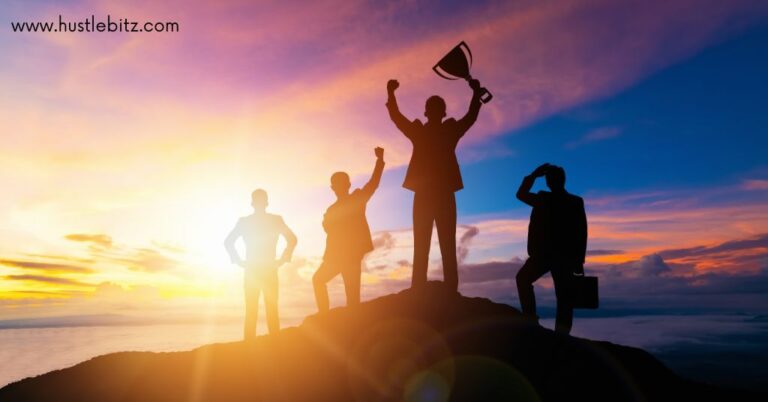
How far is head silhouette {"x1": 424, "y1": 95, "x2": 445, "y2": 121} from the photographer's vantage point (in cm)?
1005

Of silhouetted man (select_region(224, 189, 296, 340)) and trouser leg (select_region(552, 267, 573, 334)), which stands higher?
silhouetted man (select_region(224, 189, 296, 340))

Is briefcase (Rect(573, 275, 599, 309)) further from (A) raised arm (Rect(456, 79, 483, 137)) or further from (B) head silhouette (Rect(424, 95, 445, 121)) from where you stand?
(B) head silhouette (Rect(424, 95, 445, 121))

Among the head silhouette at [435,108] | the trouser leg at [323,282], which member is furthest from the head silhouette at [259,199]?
the head silhouette at [435,108]

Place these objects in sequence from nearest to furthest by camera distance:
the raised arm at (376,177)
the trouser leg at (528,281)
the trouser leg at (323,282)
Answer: the trouser leg at (528,281), the raised arm at (376,177), the trouser leg at (323,282)

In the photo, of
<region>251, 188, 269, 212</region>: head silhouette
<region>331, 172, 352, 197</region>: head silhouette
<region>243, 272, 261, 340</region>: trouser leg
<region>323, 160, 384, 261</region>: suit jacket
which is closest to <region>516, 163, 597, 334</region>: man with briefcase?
<region>323, 160, 384, 261</region>: suit jacket

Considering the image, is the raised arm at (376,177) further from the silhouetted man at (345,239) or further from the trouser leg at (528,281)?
the trouser leg at (528,281)

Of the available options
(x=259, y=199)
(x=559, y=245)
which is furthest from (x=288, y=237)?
(x=559, y=245)

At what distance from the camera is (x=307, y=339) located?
10320 mm

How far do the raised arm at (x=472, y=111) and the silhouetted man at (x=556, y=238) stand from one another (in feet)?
4.89

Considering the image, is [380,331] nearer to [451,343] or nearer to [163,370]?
[451,343]

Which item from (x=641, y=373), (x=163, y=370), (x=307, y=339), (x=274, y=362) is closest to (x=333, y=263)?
(x=307, y=339)

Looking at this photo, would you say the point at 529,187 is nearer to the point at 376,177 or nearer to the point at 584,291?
the point at 584,291

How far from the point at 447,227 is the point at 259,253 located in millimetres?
3742

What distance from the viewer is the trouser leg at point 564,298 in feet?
32.1
